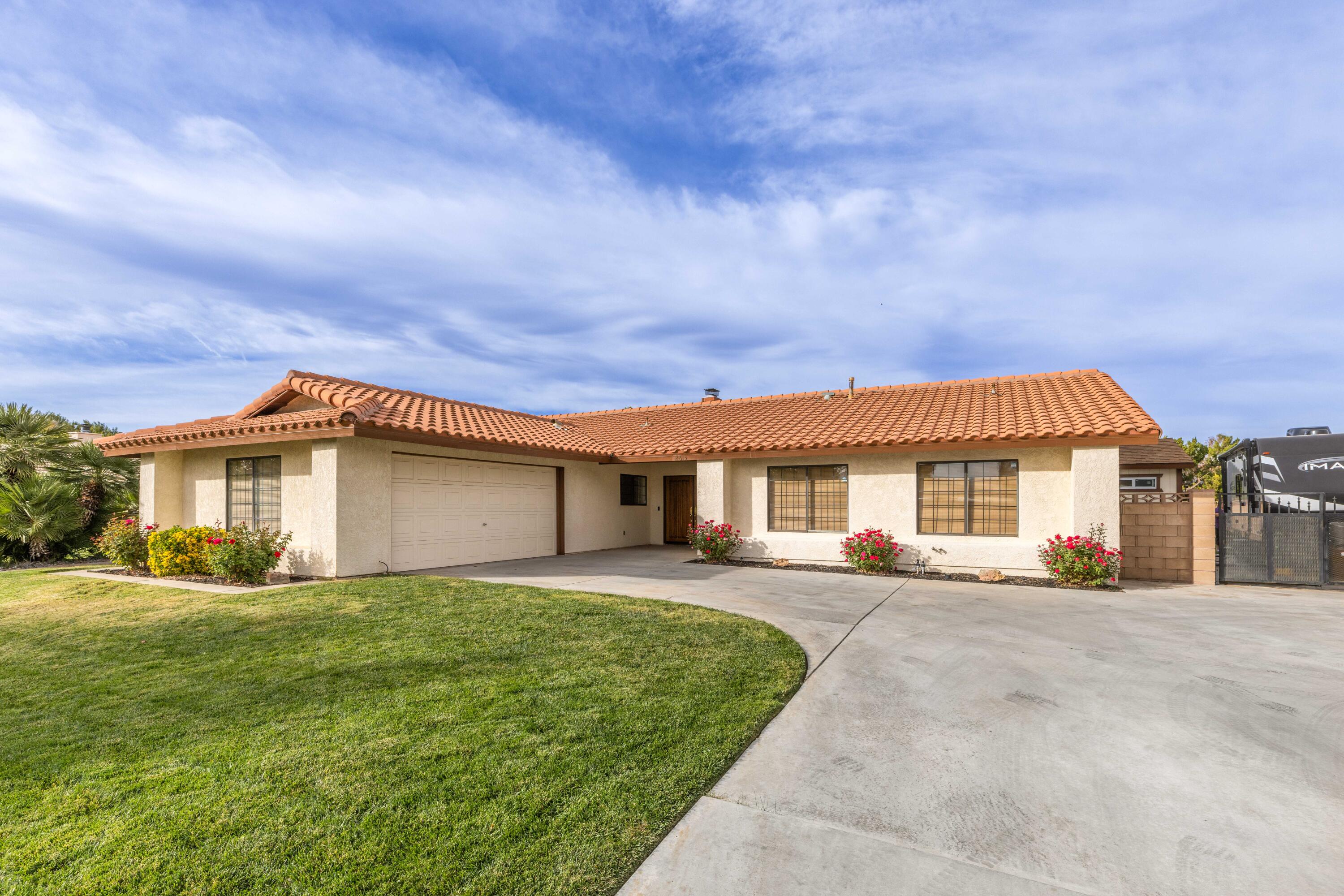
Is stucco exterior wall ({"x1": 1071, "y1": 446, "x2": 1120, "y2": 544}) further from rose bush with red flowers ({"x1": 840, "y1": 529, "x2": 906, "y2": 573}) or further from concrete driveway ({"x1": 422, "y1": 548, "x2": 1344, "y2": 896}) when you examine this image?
concrete driveway ({"x1": 422, "y1": 548, "x2": 1344, "y2": 896})

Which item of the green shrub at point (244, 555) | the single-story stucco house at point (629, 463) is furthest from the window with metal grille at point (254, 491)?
the green shrub at point (244, 555)

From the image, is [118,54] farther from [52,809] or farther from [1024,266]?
[1024,266]

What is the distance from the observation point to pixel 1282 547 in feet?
37.2

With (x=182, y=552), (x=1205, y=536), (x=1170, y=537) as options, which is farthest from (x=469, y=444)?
(x=1205, y=536)

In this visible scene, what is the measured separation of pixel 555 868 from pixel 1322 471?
1737 cm

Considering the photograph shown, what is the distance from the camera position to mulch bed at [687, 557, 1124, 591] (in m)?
11.4

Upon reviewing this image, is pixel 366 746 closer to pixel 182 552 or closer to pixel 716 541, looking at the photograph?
pixel 182 552

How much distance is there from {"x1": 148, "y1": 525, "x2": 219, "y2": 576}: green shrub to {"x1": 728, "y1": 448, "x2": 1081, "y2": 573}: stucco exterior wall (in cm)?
1118

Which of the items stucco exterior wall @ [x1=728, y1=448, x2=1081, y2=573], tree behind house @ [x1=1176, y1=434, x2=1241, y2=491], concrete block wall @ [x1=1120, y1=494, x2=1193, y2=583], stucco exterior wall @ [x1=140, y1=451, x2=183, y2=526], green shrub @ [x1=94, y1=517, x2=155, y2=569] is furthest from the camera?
tree behind house @ [x1=1176, y1=434, x2=1241, y2=491]

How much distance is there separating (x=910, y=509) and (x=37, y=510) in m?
20.6

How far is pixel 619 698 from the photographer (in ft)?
16.1

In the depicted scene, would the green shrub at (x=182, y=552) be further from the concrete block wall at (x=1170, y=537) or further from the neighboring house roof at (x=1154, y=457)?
the neighboring house roof at (x=1154, y=457)

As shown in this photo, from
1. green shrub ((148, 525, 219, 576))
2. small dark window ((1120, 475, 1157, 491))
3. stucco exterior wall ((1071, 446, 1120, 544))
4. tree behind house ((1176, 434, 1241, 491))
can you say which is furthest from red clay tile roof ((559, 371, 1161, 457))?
tree behind house ((1176, 434, 1241, 491))

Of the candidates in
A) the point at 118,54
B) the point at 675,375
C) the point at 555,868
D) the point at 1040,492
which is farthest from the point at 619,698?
the point at 675,375
